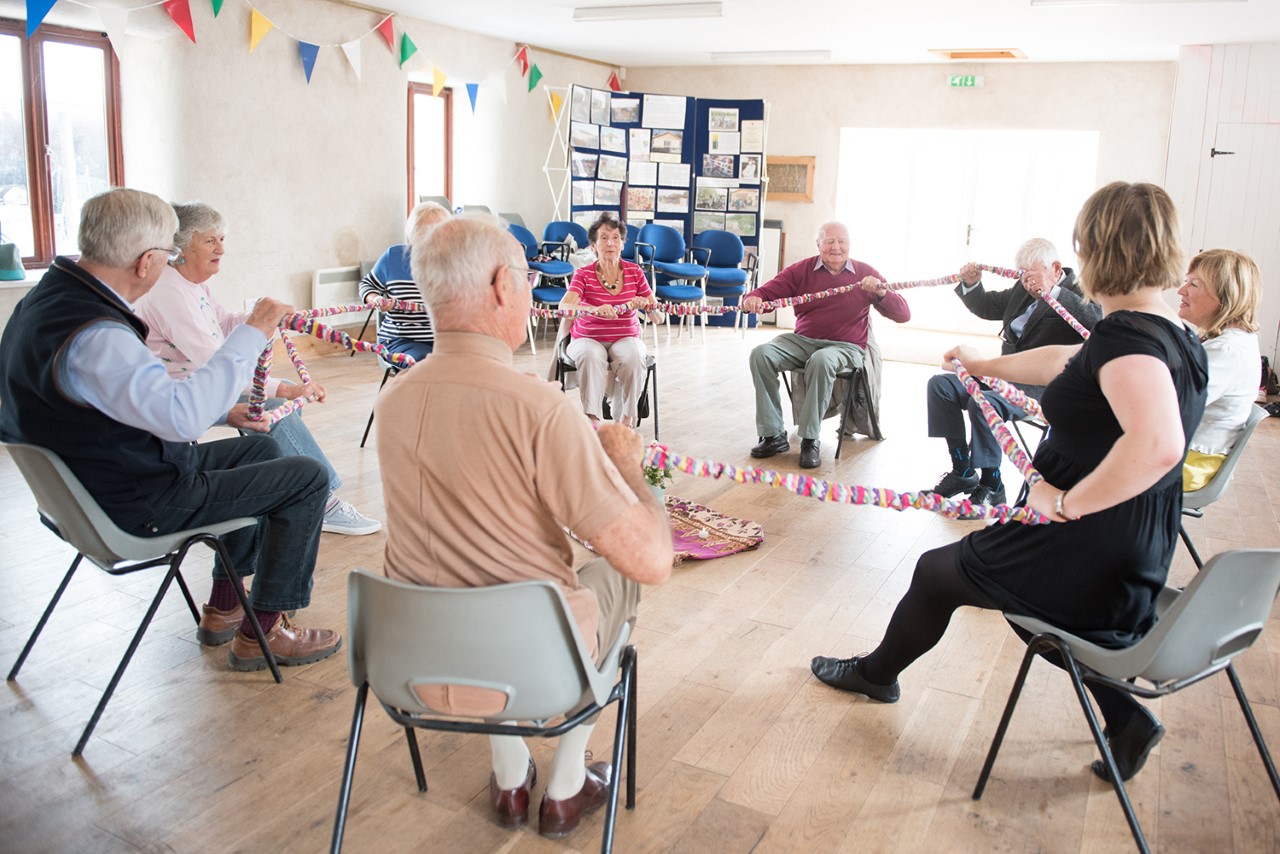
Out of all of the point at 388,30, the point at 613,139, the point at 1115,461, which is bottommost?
the point at 1115,461

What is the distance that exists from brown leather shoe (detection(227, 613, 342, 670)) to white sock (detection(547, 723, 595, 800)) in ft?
3.49

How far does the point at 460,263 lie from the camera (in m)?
1.80

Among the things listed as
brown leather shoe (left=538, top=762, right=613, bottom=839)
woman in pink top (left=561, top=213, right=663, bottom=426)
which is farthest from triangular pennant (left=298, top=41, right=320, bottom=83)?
brown leather shoe (left=538, top=762, right=613, bottom=839)

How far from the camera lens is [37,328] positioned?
7.53ft

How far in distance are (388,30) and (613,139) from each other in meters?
2.81

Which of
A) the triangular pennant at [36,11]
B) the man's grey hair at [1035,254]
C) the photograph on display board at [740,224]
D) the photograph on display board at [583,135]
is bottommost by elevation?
the man's grey hair at [1035,254]

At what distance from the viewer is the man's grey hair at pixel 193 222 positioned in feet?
10.8

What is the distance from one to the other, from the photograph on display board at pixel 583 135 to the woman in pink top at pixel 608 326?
4.77m

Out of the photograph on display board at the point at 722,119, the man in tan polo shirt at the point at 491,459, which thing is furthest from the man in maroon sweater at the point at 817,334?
the photograph on display board at the point at 722,119

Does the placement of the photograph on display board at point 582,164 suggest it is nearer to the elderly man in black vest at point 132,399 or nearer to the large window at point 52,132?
the large window at point 52,132

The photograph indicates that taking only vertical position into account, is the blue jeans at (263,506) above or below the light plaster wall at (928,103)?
below

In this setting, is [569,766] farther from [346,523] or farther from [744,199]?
[744,199]

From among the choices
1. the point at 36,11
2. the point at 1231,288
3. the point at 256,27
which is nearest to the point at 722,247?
the point at 256,27

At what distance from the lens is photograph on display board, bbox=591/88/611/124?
1035 cm
